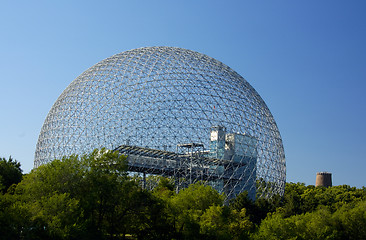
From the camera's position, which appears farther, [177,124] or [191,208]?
[177,124]

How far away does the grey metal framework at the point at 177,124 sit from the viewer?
38906 millimetres

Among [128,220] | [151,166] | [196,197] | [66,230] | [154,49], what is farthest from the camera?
[154,49]

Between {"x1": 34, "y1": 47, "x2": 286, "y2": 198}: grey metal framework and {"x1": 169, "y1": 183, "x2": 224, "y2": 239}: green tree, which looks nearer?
{"x1": 169, "y1": 183, "x2": 224, "y2": 239}: green tree

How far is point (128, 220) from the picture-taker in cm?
2606

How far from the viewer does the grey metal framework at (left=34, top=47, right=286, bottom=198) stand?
38906mm

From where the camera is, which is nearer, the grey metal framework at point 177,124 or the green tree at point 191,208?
the green tree at point 191,208

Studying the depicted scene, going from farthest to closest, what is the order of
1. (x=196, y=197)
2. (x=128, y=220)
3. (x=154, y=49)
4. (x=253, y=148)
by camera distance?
1. (x=154, y=49)
2. (x=253, y=148)
3. (x=196, y=197)
4. (x=128, y=220)

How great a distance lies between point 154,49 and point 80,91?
28.6 ft

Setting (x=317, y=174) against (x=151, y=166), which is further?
(x=317, y=174)

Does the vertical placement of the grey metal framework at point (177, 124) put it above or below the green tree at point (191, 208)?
above

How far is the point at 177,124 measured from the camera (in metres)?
39.0

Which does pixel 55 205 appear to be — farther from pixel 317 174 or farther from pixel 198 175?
pixel 317 174

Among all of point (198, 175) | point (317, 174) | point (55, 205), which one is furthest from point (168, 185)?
point (317, 174)

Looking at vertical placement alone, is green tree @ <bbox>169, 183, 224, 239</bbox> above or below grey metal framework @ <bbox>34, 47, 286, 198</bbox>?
below
